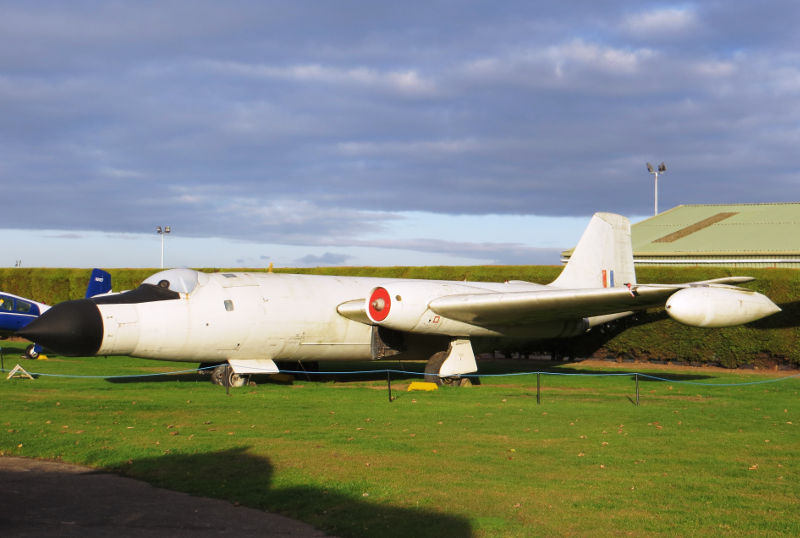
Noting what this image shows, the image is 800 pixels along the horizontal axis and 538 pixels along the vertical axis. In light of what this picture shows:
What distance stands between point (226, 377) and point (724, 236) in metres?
30.5

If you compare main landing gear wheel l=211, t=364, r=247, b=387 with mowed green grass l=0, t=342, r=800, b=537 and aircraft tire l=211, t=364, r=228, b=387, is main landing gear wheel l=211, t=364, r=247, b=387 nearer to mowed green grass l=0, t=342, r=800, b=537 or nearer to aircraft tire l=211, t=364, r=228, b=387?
aircraft tire l=211, t=364, r=228, b=387

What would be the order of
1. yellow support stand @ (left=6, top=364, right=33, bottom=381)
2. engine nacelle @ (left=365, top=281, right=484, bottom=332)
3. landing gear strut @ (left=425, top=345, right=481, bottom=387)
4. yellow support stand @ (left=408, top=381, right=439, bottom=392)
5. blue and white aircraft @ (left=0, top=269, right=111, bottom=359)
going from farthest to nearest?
blue and white aircraft @ (left=0, top=269, right=111, bottom=359), yellow support stand @ (left=6, top=364, right=33, bottom=381), landing gear strut @ (left=425, top=345, right=481, bottom=387), yellow support stand @ (left=408, top=381, right=439, bottom=392), engine nacelle @ (left=365, top=281, right=484, bottom=332)

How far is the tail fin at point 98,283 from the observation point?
29.8m

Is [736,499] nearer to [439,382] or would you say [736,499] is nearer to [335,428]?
[335,428]

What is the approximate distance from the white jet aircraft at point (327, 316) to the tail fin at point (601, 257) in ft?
8.51

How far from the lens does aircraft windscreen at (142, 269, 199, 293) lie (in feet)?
60.2

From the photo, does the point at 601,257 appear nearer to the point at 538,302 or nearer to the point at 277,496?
the point at 538,302

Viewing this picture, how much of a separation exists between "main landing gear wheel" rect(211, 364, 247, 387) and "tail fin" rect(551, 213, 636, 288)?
11021mm

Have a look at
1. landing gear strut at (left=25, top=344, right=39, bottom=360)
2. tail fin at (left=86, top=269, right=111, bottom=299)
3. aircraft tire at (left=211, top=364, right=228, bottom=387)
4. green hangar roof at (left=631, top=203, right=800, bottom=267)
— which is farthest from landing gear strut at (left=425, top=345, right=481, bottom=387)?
green hangar roof at (left=631, top=203, right=800, bottom=267)

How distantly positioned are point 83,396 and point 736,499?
46.8ft

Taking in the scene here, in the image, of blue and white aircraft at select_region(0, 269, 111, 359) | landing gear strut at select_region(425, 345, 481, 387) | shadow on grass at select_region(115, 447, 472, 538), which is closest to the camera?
shadow on grass at select_region(115, 447, 472, 538)

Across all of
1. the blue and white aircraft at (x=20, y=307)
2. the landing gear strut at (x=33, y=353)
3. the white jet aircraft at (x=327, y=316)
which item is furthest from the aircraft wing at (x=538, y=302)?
the landing gear strut at (x=33, y=353)

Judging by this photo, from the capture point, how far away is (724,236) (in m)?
40.2

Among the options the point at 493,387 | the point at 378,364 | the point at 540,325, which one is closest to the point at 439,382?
the point at 493,387
